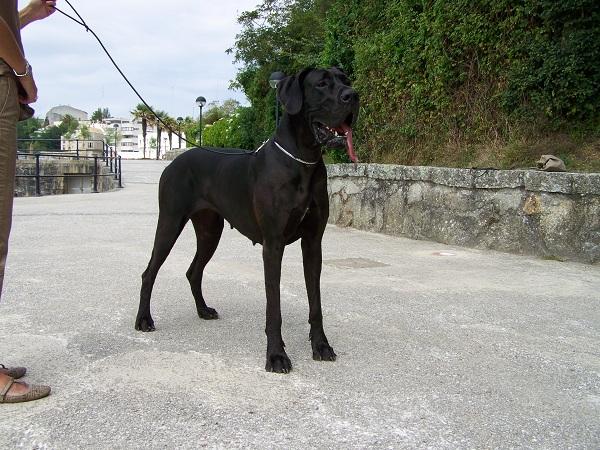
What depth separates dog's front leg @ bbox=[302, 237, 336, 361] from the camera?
3.53 meters

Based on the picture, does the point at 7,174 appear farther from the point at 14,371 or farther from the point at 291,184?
the point at 291,184

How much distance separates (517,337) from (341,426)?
1.91 metres

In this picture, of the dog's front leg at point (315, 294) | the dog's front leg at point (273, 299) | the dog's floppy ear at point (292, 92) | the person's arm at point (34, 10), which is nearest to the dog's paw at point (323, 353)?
the dog's front leg at point (315, 294)

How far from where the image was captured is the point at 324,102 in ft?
10.5

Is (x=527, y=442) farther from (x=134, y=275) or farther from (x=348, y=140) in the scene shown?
(x=134, y=275)

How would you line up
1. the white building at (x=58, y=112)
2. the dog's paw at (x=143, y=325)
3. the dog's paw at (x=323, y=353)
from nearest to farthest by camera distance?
the dog's paw at (x=323, y=353) < the dog's paw at (x=143, y=325) < the white building at (x=58, y=112)

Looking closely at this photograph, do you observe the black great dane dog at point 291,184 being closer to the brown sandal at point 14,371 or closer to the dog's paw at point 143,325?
the dog's paw at point 143,325

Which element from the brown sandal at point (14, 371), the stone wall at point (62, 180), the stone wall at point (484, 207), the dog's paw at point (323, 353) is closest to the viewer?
the brown sandal at point (14, 371)

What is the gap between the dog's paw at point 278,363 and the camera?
326 cm

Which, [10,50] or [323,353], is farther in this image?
[323,353]

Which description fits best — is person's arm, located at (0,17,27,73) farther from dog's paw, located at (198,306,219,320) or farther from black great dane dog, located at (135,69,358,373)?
dog's paw, located at (198,306,219,320)

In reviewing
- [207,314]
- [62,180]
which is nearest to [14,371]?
[207,314]

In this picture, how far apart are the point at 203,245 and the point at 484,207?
173 inches

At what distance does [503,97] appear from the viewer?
8.12 meters
